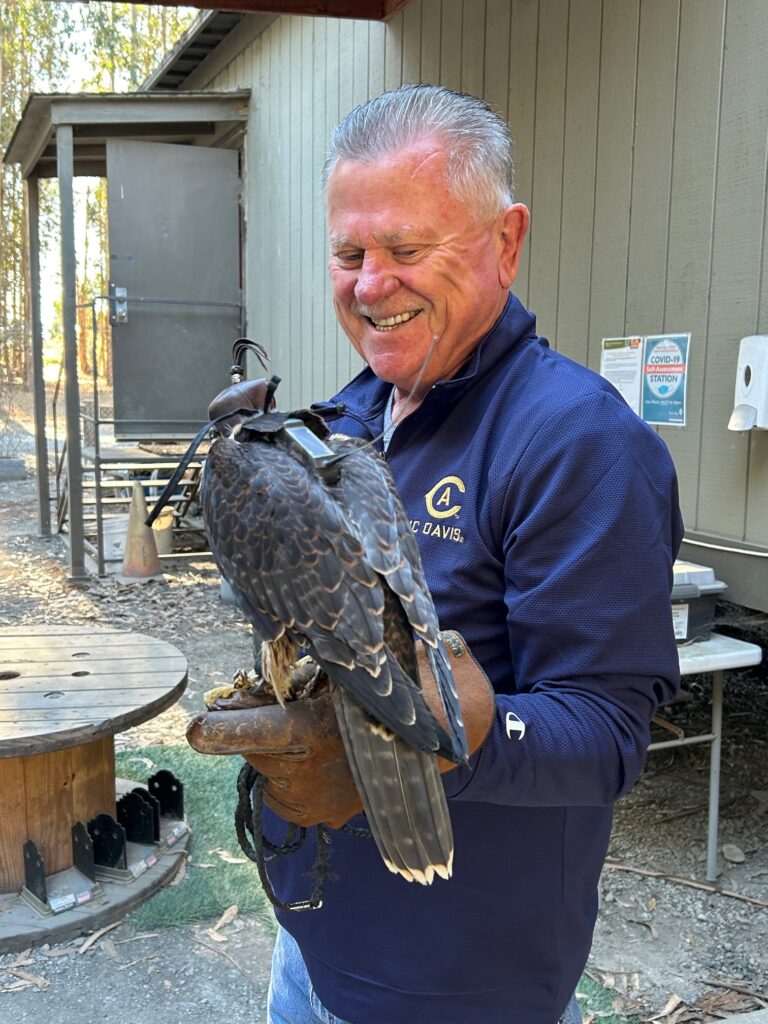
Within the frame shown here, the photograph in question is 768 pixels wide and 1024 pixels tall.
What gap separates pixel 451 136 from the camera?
4.74 feet

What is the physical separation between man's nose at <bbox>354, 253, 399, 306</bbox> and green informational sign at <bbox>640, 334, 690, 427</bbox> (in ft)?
8.39

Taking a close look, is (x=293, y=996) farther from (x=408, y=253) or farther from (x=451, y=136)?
(x=451, y=136)

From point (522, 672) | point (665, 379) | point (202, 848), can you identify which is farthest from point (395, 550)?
point (202, 848)

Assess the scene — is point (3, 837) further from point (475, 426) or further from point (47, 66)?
point (47, 66)

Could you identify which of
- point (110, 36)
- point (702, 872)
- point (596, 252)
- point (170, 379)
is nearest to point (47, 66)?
point (110, 36)

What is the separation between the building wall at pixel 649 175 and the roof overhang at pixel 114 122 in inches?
134

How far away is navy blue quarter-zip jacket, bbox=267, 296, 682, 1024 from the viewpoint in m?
1.24

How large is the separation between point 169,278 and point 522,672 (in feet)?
27.1

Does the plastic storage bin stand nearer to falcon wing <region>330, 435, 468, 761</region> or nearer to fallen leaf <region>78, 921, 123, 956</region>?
falcon wing <region>330, 435, 468, 761</region>

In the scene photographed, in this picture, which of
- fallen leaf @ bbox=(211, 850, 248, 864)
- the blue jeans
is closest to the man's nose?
the blue jeans

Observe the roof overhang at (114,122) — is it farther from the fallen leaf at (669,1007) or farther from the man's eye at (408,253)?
the fallen leaf at (669,1007)

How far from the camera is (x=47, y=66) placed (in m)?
25.0

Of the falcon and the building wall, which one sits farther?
the building wall

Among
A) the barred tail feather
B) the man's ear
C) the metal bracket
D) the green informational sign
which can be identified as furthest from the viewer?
the metal bracket
